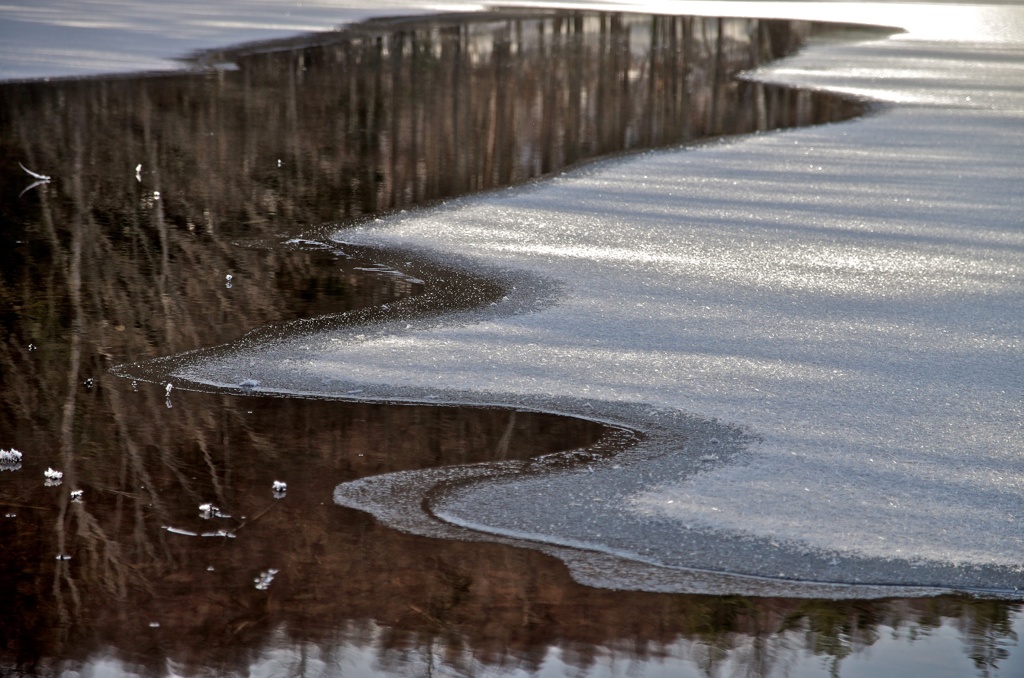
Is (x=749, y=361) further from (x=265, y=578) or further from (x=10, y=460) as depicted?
(x=10, y=460)

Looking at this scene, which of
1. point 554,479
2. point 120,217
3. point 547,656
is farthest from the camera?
point 120,217

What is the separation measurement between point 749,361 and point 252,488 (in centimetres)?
202

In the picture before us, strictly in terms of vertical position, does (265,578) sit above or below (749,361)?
below

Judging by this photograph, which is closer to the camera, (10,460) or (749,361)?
(10,460)

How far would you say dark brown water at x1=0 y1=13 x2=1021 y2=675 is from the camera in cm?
283

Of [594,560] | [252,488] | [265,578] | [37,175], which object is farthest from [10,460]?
[37,175]

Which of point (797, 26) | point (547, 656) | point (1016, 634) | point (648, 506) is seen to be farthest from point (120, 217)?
point (797, 26)

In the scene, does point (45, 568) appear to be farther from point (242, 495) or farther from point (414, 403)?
point (414, 403)

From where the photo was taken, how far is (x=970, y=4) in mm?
30516

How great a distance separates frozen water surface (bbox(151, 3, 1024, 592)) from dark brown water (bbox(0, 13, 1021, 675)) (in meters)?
0.18

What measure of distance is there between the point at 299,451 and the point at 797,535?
5.02 ft

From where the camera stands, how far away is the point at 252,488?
11.7 ft

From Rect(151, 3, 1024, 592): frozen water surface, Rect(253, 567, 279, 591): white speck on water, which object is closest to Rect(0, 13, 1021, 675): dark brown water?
Rect(253, 567, 279, 591): white speck on water

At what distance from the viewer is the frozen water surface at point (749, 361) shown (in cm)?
338
